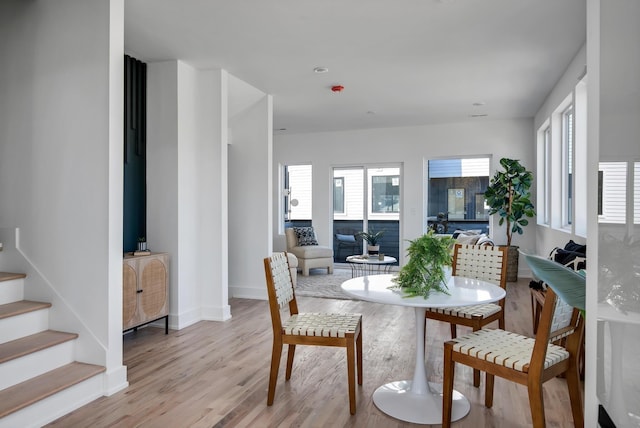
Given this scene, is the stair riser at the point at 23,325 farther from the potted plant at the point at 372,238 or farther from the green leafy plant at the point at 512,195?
the green leafy plant at the point at 512,195

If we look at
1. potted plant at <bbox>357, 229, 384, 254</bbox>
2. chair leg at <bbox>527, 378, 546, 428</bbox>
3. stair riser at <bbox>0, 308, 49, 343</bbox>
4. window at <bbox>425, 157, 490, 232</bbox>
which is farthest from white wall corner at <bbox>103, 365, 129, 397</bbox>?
window at <bbox>425, 157, 490, 232</bbox>

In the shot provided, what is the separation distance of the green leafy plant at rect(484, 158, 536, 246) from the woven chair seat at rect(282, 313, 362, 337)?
4764 mm

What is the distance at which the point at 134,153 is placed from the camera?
13.9ft

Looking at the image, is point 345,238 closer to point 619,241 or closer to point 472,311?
point 472,311

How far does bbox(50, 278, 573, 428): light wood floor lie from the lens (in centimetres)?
235

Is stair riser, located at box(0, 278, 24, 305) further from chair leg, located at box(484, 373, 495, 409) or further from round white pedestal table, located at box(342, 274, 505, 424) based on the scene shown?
chair leg, located at box(484, 373, 495, 409)

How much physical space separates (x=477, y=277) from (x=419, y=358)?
2.97 ft

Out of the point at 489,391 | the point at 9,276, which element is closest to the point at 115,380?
the point at 9,276

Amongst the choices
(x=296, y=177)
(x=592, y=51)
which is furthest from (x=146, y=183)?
(x=296, y=177)

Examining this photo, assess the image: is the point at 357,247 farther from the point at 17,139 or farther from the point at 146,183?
the point at 17,139

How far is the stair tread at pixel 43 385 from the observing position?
216 cm

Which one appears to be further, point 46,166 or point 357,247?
point 357,247

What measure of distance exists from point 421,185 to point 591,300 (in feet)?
21.8

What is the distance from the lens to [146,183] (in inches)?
170
